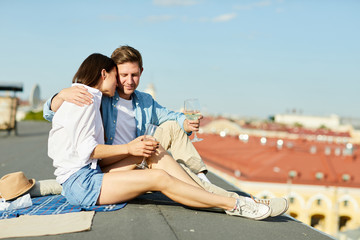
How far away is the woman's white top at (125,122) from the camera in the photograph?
3633 millimetres

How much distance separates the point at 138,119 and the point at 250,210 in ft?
4.23

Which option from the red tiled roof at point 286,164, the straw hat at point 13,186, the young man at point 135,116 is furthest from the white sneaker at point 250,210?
the red tiled roof at point 286,164

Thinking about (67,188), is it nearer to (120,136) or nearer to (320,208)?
(120,136)

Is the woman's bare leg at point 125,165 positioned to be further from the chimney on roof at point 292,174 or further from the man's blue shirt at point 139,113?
the chimney on roof at point 292,174

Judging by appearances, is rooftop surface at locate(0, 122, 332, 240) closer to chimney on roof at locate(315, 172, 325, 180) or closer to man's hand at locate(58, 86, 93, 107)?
man's hand at locate(58, 86, 93, 107)

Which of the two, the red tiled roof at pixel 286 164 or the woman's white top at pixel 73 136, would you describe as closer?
the woman's white top at pixel 73 136

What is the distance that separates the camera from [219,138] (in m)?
57.1

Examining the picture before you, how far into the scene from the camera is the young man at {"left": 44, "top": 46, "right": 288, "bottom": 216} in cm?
339

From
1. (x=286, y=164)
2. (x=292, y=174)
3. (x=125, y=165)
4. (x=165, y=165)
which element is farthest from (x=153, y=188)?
(x=286, y=164)

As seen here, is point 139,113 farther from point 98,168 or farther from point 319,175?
point 319,175

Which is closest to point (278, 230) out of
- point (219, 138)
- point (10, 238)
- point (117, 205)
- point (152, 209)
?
point (152, 209)

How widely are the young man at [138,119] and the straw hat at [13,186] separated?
55cm

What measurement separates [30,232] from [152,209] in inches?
40.4

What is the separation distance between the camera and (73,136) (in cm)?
298
